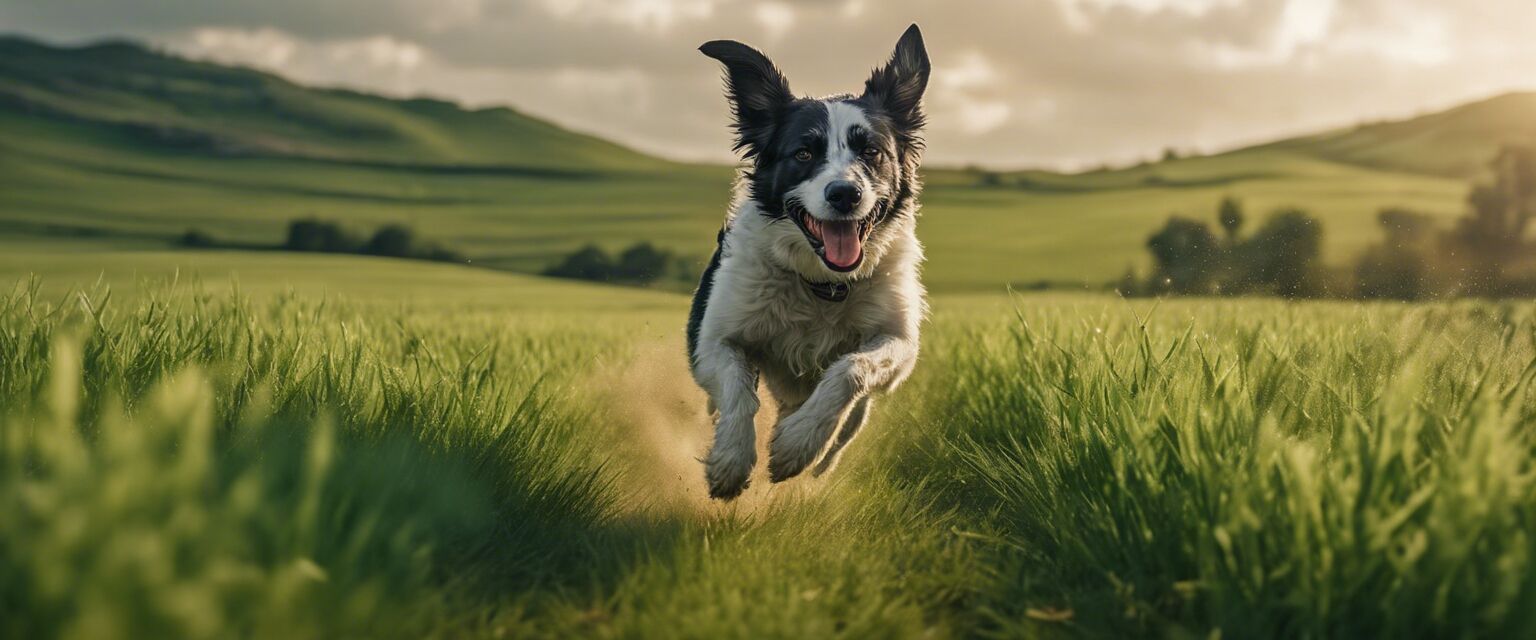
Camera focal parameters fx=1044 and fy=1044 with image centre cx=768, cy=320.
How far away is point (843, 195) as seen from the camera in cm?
479

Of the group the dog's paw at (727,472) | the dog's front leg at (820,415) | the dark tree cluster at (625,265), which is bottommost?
the dark tree cluster at (625,265)

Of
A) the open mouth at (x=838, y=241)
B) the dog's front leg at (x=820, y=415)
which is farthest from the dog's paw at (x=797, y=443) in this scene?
the open mouth at (x=838, y=241)

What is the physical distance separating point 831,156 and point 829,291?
67 cm

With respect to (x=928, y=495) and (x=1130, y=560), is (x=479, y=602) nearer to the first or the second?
(x=1130, y=560)

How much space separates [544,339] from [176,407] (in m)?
7.41

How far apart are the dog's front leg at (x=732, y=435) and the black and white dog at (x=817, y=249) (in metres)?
0.01

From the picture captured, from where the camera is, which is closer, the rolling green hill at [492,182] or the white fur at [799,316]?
the white fur at [799,316]

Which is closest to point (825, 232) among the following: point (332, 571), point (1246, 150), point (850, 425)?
point (850, 425)

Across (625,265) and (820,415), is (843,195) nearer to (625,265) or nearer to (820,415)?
(820,415)

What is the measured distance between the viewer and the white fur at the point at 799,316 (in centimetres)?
500

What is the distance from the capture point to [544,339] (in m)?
9.09

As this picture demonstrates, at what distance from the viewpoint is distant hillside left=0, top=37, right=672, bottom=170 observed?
2891 inches

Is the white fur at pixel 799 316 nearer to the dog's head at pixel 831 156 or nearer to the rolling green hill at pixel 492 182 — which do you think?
the dog's head at pixel 831 156

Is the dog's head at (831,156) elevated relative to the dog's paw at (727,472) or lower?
elevated
